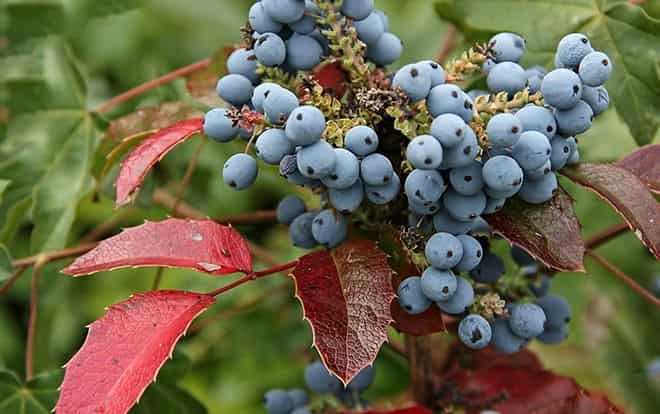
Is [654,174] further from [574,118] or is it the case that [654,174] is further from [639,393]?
[639,393]

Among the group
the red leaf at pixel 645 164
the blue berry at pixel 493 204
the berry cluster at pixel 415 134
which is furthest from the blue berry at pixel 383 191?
the red leaf at pixel 645 164

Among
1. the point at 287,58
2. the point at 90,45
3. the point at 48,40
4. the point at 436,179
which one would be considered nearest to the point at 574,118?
the point at 436,179

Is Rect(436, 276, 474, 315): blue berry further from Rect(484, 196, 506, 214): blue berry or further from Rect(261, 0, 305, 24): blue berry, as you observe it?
Rect(261, 0, 305, 24): blue berry

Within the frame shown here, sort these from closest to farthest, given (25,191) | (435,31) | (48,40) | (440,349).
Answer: (440,349), (25,191), (48,40), (435,31)

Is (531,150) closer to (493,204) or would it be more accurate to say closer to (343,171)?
(493,204)

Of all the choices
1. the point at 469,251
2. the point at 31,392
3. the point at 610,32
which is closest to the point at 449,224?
the point at 469,251

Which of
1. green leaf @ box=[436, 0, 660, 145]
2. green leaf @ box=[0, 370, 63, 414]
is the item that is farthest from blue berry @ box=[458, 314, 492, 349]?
green leaf @ box=[0, 370, 63, 414]
